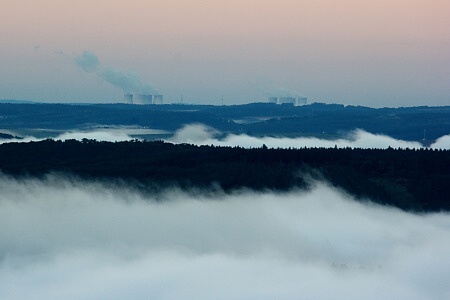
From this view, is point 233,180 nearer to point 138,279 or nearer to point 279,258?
point 279,258

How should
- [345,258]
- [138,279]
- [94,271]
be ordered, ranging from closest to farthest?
[138,279] < [94,271] < [345,258]

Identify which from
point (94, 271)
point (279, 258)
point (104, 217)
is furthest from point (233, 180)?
point (94, 271)

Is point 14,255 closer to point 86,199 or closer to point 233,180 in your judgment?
point 86,199

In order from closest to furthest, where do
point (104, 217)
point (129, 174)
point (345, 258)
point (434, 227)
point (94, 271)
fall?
point (94, 271) → point (345, 258) → point (434, 227) → point (104, 217) → point (129, 174)

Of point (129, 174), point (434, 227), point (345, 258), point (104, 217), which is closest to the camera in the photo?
point (345, 258)

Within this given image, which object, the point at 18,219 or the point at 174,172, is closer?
the point at 18,219

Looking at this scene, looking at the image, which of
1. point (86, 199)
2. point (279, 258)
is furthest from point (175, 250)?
point (86, 199)
